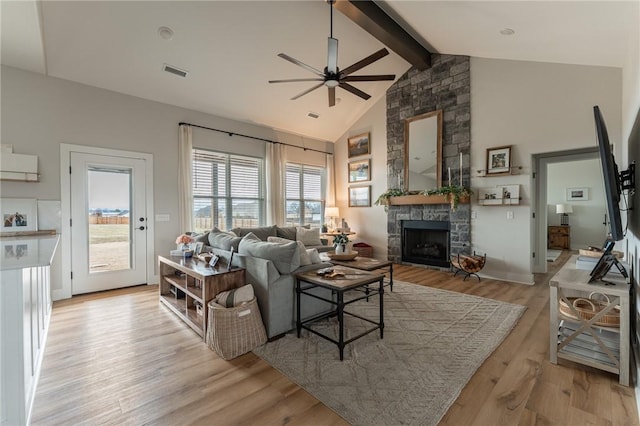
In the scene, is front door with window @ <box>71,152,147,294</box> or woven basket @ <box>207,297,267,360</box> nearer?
woven basket @ <box>207,297,267,360</box>

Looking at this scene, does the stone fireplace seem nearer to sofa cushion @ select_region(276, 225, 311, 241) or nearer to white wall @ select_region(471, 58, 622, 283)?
white wall @ select_region(471, 58, 622, 283)

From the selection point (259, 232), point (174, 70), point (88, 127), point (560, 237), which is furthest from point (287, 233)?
point (560, 237)

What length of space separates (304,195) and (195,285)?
4.18 meters

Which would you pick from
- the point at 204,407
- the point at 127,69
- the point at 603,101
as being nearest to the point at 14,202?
the point at 127,69

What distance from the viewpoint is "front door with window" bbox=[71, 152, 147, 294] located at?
159 inches

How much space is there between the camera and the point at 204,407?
1747mm

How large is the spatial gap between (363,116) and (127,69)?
4715mm

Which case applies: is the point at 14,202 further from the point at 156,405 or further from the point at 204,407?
the point at 204,407

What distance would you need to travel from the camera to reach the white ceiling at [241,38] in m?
2.94

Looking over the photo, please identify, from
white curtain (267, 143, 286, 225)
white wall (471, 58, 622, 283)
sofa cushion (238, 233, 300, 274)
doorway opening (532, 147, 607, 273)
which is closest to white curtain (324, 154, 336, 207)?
white curtain (267, 143, 286, 225)

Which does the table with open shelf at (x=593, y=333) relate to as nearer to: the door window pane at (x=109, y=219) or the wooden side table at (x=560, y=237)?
the door window pane at (x=109, y=219)

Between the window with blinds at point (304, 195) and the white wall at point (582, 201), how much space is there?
248 inches

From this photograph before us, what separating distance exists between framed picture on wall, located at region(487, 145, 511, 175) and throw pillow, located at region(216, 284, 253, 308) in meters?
4.40

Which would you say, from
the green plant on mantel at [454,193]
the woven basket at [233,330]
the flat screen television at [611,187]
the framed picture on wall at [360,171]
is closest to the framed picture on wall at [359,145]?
the framed picture on wall at [360,171]
